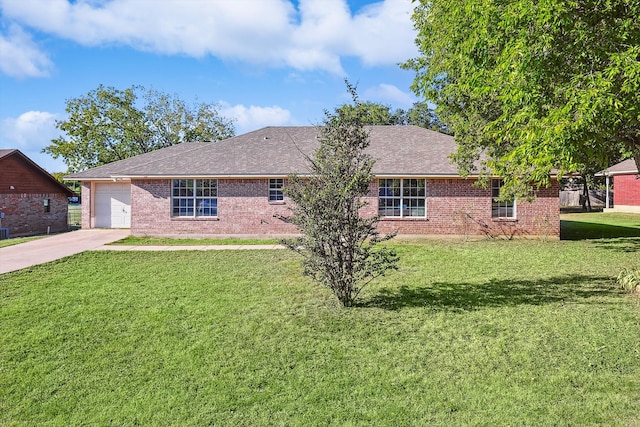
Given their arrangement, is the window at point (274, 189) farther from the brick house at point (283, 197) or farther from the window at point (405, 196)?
the window at point (405, 196)

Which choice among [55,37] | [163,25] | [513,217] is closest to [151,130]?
[55,37]

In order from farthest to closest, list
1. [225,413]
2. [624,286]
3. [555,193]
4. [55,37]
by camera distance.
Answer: [555,193] < [55,37] < [624,286] < [225,413]

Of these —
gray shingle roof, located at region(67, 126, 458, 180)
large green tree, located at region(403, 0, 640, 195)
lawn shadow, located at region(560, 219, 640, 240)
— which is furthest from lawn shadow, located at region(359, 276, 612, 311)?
lawn shadow, located at region(560, 219, 640, 240)

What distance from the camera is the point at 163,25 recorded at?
11117 mm

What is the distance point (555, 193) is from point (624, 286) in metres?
8.62

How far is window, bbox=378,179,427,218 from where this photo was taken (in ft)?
53.2

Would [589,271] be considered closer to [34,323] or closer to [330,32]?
[330,32]

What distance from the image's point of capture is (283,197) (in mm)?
16547

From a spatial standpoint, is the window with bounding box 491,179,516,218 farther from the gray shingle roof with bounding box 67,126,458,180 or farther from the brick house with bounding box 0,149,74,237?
the brick house with bounding box 0,149,74,237

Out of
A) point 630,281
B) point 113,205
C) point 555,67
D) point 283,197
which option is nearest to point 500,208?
point 630,281

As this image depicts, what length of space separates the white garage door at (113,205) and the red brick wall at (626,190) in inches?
1337

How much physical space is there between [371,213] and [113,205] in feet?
44.2

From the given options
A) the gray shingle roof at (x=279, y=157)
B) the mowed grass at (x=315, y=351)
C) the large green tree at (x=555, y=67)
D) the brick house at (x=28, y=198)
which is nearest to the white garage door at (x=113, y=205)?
the gray shingle roof at (x=279, y=157)

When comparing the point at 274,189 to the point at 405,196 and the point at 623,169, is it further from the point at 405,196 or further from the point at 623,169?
the point at 623,169
